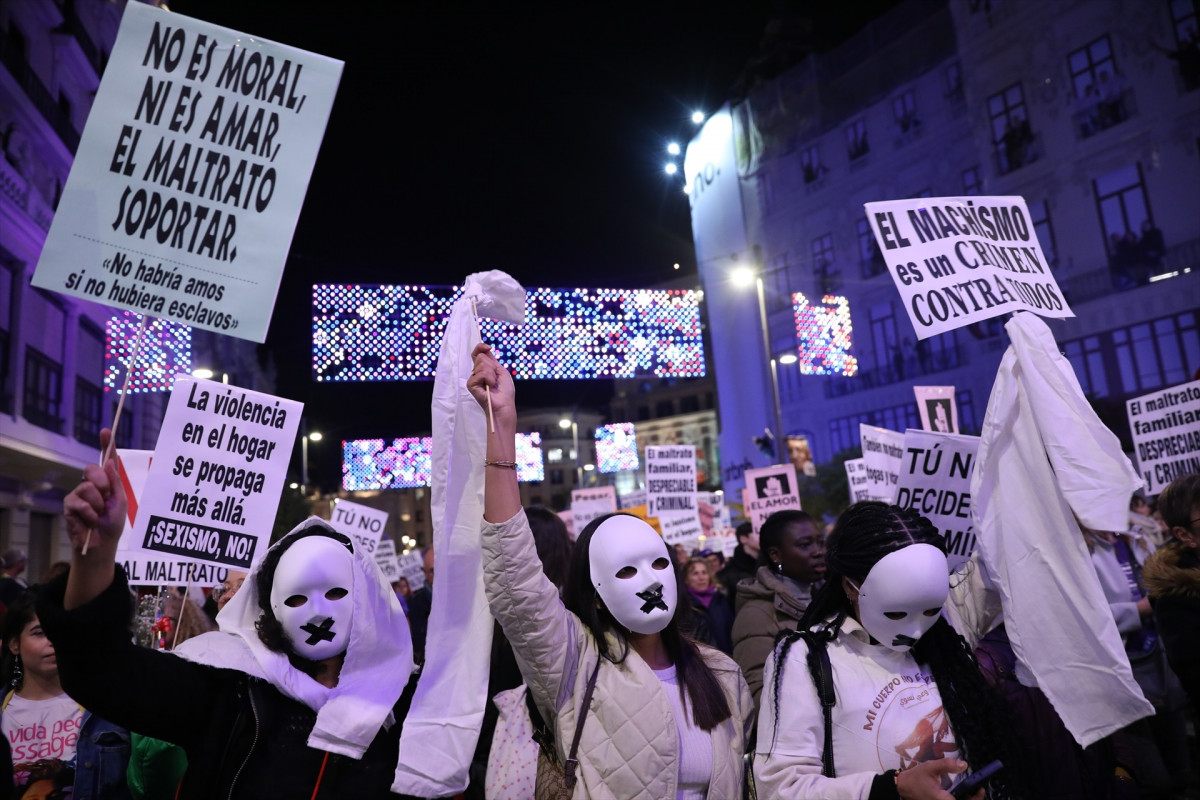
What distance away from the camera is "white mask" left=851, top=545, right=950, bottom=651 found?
2.84 metres

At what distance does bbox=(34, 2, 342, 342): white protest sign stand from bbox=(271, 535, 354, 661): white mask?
1095mm

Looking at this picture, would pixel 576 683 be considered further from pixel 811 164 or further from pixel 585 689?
pixel 811 164

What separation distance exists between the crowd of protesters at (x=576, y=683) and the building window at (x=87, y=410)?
2333 cm

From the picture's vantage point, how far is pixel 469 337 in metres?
3.36

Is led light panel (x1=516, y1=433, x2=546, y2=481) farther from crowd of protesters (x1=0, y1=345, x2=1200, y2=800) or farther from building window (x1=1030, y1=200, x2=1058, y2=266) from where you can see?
crowd of protesters (x1=0, y1=345, x2=1200, y2=800)

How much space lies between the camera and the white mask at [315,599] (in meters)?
3.18

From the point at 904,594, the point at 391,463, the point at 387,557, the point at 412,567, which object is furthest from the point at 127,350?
the point at 904,594

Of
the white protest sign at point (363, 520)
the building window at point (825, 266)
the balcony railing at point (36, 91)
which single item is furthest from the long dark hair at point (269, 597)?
the building window at point (825, 266)

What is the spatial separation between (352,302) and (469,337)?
1499cm

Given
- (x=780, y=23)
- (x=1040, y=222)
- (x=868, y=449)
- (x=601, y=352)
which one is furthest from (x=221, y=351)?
(x=868, y=449)

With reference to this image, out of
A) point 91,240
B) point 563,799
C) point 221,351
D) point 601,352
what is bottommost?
point 563,799

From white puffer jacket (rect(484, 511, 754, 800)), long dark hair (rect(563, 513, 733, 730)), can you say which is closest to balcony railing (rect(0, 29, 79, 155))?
long dark hair (rect(563, 513, 733, 730))

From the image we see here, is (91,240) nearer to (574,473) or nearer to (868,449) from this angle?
(868,449)

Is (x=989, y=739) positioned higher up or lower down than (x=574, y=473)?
lower down
